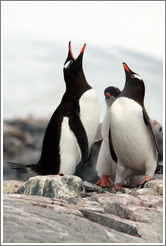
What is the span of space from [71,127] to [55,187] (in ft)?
2.77

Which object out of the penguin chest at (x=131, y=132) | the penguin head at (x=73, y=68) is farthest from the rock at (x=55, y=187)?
the penguin head at (x=73, y=68)

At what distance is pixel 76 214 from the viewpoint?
231 centimetres

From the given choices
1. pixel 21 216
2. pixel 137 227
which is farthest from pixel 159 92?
pixel 21 216

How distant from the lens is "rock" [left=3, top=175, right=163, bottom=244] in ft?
6.46

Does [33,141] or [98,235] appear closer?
[98,235]

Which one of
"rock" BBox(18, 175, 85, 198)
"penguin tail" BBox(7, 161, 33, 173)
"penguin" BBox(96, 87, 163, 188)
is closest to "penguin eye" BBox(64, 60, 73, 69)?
"penguin" BBox(96, 87, 163, 188)

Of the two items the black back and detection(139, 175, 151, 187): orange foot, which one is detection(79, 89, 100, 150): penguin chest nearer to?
the black back

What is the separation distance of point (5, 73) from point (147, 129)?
1270 millimetres

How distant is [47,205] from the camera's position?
2361 mm

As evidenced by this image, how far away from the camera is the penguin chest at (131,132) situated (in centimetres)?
342

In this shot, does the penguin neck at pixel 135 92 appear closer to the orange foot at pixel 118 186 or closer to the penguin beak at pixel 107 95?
the penguin beak at pixel 107 95

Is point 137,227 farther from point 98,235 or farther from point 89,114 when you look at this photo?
point 89,114

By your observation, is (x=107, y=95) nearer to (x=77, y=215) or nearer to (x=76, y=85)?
(x=76, y=85)

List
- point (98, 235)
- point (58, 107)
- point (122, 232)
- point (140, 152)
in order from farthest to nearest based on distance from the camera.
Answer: point (58, 107) → point (140, 152) → point (122, 232) → point (98, 235)
